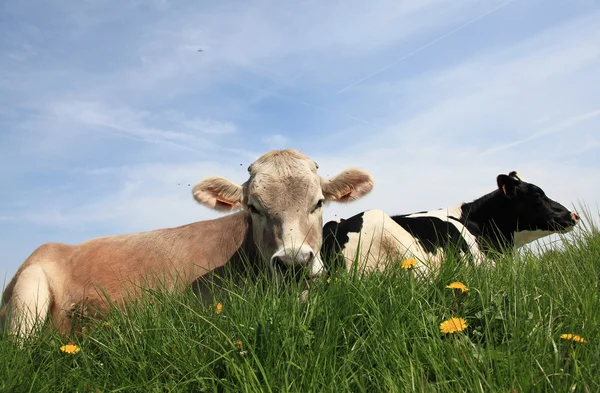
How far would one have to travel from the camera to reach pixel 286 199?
5566mm

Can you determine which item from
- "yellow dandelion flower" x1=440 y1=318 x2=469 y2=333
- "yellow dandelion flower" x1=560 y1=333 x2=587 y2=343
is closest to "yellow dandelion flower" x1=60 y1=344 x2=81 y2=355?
"yellow dandelion flower" x1=440 y1=318 x2=469 y2=333

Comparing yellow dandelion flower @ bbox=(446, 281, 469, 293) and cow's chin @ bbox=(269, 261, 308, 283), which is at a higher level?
cow's chin @ bbox=(269, 261, 308, 283)

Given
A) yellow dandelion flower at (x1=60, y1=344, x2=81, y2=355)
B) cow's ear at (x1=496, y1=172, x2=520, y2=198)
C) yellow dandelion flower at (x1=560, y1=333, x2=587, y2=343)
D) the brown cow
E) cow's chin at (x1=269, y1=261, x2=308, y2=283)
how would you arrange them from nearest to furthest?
1. yellow dandelion flower at (x1=560, y1=333, x2=587, y2=343)
2. yellow dandelion flower at (x1=60, y1=344, x2=81, y2=355)
3. cow's chin at (x1=269, y1=261, x2=308, y2=283)
4. the brown cow
5. cow's ear at (x1=496, y1=172, x2=520, y2=198)

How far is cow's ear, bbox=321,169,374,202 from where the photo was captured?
647cm

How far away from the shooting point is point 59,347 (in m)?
4.29

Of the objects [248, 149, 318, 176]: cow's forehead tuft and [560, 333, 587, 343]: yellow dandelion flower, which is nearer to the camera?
[560, 333, 587, 343]: yellow dandelion flower

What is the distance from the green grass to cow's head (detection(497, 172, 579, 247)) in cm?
654

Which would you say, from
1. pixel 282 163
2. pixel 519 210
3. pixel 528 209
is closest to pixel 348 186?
pixel 282 163

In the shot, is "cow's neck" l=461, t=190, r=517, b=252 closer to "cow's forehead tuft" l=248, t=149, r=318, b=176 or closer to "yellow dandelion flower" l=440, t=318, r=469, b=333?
"cow's forehead tuft" l=248, t=149, r=318, b=176

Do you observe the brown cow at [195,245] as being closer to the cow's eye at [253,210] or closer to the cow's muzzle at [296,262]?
the cow's eye at [253,210]

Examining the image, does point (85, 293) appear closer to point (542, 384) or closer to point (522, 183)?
point (542, 384)

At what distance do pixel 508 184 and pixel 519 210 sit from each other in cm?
52

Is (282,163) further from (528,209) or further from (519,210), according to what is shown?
(528,209)

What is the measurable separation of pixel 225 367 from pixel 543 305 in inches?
76.6
